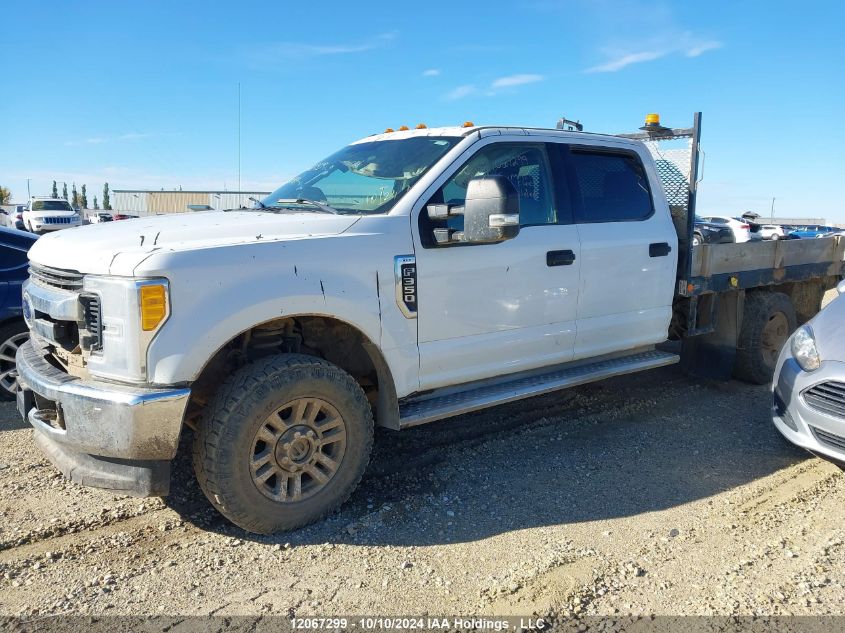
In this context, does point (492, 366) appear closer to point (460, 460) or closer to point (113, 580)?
point (460, 460)

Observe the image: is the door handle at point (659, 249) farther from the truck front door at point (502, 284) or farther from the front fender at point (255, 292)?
the front fender at point (255, 292)

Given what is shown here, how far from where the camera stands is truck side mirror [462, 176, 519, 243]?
11.3 ft

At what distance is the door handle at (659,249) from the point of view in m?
4.91

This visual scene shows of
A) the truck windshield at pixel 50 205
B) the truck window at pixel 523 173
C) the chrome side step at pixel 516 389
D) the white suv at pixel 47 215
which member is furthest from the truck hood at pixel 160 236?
the truck windshield at pixel 50 205

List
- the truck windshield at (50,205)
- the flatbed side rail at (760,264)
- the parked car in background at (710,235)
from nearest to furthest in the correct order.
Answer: the flatbed side rail at (760,264), the parked car in background at (710,235), the truck windshield at (50,205)

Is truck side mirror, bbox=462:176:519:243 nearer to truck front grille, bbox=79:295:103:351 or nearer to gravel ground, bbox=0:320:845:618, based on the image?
gravel ground, bbox=0:320:845:618

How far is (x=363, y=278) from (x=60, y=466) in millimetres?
1749

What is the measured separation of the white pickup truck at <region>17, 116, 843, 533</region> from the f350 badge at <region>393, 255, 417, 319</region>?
11 millimetres

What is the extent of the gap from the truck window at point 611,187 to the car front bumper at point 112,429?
2.94 m

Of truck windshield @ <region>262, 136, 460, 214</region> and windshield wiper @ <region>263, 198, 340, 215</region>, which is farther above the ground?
truck windshield @ <region>262, 136, 460, 214</region>

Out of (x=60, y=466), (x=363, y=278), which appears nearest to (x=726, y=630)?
(x=363, y=278)

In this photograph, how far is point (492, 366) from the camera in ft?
13.6

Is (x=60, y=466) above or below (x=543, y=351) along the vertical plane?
below

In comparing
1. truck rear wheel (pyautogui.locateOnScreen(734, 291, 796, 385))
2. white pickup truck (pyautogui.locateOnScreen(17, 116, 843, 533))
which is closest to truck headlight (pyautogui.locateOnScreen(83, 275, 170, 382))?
white pickup truck (pyautogui.locateOnScreen(17, 116, 843, 533))
